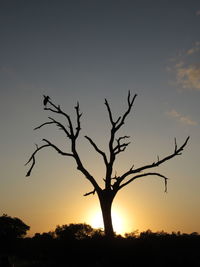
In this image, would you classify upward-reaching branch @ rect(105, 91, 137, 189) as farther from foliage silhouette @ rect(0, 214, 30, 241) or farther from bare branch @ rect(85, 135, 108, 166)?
foliage silhouette @ rect(0, 214, 30, 241)

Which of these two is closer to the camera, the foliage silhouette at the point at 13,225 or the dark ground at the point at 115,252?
the dark ground at the point at 115,252

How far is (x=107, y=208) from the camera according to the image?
21.0m

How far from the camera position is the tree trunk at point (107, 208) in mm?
20703

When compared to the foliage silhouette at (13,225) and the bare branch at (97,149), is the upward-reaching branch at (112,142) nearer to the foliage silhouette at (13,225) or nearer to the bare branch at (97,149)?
A: the bare branch at (97,149)

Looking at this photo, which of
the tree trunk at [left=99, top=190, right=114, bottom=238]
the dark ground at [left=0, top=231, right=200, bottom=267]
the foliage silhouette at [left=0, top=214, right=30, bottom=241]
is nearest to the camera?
the dark ground at [left=0, top=231, right=200, bottom=267]

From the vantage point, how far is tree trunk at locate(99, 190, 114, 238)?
20703 mm

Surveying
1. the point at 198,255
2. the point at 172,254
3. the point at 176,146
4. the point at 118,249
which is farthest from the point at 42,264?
the point at 176,146

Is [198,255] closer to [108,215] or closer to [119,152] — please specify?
[108,215]

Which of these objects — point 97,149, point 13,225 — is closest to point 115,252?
point 97,149

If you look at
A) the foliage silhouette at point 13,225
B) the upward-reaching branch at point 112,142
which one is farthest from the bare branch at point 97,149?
the foliage silhouette at point 13,225

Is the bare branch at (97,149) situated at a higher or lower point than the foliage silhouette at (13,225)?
lower

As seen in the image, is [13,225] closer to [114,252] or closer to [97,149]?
[97,149]

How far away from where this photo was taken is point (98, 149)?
22094mm

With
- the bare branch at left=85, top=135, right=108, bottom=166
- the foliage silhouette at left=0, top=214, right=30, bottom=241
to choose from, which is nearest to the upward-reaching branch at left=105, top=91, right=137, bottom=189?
the bare branch at left=85, top=135, right=108, bottom=166
